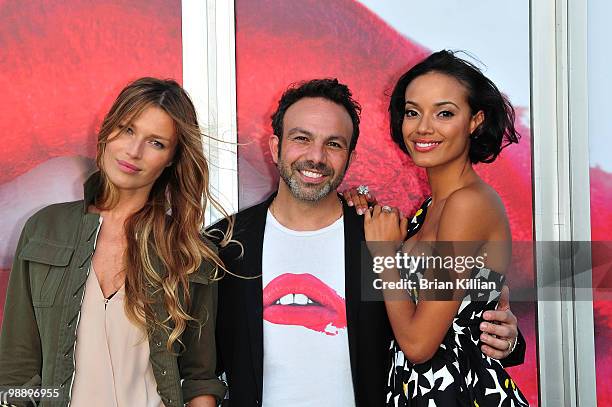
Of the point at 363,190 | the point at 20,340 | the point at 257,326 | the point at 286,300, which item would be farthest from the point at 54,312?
the point at 363,190

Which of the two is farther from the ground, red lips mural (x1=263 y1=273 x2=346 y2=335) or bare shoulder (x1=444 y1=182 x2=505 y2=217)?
bare shoulder (x1=444 y1=182 x2=505 y2=217)

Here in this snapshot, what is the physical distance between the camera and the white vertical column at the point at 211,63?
2.73m

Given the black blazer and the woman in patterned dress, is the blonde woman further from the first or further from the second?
the woman in patterned dress

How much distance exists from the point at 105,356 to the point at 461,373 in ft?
3.87

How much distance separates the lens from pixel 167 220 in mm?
2422

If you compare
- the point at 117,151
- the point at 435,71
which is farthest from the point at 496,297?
the point at 117,151

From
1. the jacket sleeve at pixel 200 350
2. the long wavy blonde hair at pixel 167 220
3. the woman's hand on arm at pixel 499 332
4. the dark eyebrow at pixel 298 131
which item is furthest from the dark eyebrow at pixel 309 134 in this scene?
the woman's hand on arm at pixel 499 332

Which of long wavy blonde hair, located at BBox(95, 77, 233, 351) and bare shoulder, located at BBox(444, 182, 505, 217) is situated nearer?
long wavy blonde hair, located at BBox(95, 77, 233, 351)

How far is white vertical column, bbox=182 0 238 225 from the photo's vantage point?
2.73m

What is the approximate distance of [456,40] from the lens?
2.80 metres

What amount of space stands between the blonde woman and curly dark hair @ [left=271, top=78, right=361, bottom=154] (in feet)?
1.39

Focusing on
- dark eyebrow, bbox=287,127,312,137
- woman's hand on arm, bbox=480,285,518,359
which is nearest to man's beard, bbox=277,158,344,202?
dark eyebrow, bbox=287,127,312,137

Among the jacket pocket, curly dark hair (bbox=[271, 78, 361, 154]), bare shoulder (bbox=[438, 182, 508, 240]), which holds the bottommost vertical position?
the jacket pocket

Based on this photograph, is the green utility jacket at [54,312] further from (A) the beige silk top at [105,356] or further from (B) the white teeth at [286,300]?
(B) the white teeth at [286,300]
